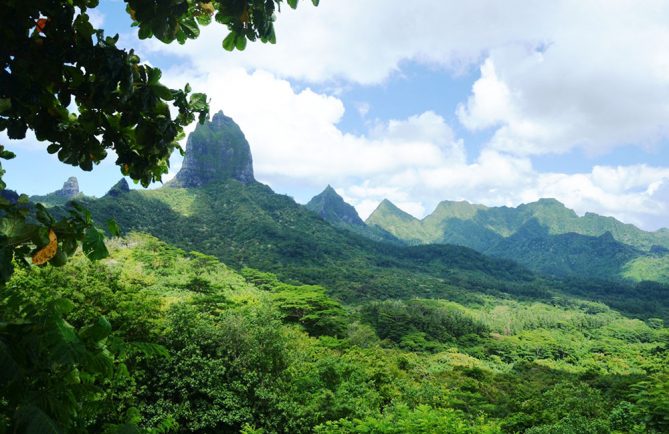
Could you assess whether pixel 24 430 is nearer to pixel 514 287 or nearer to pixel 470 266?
pixel 514 287

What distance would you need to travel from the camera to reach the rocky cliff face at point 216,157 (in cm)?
14025

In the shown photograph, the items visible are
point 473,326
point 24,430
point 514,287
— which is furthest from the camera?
point 514,287

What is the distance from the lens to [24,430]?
1.40 meters

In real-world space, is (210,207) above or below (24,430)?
above

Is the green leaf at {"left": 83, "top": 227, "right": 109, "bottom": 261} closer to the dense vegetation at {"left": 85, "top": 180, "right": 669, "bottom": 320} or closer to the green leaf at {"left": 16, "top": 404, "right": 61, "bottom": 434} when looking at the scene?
the green leaf at {"left": 16, "top": 404, "right": 61, "bottom": 434}

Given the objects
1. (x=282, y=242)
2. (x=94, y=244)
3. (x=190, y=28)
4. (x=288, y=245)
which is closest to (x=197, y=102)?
(x=190, y=28)

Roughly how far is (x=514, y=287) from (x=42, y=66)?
13289cm

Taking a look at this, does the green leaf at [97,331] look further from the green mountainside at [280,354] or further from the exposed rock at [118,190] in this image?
the exposed rock at [118,190]

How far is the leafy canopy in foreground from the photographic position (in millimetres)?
1942

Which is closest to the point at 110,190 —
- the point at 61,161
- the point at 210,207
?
the point at 210,207

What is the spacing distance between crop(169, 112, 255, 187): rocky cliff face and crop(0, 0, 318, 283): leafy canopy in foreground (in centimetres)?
14164

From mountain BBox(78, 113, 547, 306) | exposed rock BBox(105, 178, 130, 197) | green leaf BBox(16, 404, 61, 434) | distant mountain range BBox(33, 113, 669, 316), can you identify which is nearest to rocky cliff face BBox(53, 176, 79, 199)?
distant mountain range BBox(33, 113, 669, 316)

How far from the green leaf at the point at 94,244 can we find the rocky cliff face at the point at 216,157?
142254mm

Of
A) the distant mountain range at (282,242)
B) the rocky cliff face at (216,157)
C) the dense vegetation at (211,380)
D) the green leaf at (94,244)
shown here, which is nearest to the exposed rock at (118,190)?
the distant mountain range at (282,242)
